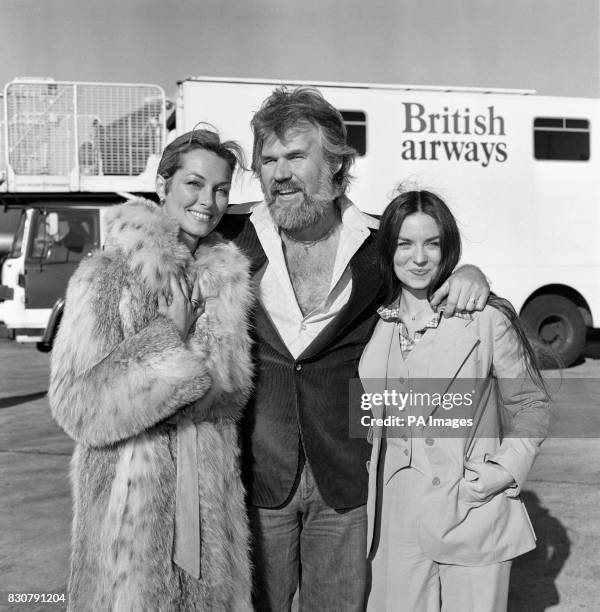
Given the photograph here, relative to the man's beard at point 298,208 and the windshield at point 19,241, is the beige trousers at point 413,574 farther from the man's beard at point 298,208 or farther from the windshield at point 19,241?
the windshield at point 19,241

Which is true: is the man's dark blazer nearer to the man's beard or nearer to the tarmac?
the man's beard

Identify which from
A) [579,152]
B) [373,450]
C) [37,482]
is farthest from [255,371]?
[579,152]

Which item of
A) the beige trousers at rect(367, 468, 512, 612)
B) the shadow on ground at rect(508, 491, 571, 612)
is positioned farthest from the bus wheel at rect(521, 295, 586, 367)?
the beige trousers at rect(367, 468, 512, 612)

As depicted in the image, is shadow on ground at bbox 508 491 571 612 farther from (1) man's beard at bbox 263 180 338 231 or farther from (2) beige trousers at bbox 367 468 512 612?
(1) man's beard at bbox 263 180 338 231

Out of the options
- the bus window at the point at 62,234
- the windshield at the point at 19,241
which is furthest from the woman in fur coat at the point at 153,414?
the windshield at the point at 19,241

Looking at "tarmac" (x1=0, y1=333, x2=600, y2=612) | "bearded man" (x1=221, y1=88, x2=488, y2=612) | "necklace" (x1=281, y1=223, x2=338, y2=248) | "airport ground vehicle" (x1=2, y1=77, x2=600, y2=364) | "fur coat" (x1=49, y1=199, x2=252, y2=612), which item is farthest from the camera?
"airport ground vehicle" (x1=2, y1=77, x2=600, y2=364)

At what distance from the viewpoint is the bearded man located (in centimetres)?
260

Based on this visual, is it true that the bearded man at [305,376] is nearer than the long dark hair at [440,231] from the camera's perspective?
No

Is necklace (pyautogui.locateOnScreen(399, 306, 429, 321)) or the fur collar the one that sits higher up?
the fur collar

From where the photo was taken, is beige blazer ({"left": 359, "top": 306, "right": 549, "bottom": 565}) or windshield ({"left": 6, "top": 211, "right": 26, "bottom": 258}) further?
windshield ({"left": 6, "top": 211, "right": 26, "bottom": 258})

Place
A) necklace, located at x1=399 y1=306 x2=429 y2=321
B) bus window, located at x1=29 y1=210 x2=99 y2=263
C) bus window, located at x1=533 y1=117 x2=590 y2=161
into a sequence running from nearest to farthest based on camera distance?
1. necklace, located at x1=399 y1=306 x2=429 y2=321
2. bus window, located at x1=29 y1=210 x2=99 y2=263
3. bus window, located at x1=533 y1=117 x2=590 y2=161

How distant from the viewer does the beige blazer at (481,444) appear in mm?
2266

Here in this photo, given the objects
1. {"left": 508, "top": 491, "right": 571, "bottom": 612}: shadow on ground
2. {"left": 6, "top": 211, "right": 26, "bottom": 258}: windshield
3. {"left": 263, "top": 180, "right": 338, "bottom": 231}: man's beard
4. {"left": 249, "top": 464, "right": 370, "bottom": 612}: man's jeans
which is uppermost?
{"left": 6, "top": 211, "right": 26, "bottom": 258}: windshield

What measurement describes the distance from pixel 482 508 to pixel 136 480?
38.7 inches
